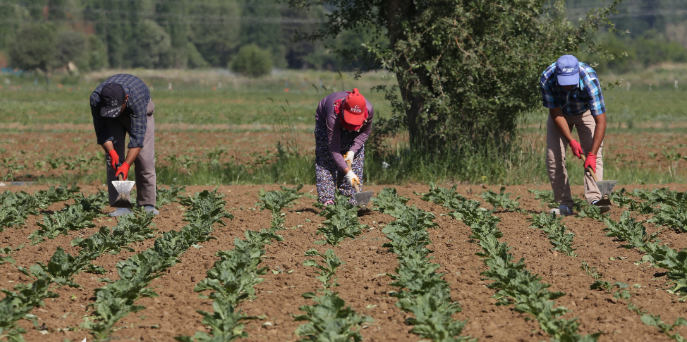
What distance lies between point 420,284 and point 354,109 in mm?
2211

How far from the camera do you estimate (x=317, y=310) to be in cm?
372

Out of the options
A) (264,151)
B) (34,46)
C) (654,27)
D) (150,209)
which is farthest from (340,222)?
(654,27)

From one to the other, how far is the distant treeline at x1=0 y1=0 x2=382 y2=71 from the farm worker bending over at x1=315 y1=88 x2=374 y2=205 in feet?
229

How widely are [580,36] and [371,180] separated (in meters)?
3.62

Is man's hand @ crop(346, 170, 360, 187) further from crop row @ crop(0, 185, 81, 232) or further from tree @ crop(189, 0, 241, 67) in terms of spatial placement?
tree @ crop(189, 0, 241, 67)

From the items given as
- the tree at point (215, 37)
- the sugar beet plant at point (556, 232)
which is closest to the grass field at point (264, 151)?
the sugar beet plant at point (556, 232)

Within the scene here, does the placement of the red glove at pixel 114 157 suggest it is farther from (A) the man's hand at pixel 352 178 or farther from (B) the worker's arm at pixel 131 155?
(A) the man's hand at pixel 352 178

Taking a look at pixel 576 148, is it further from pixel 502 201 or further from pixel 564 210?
pixel 502 201

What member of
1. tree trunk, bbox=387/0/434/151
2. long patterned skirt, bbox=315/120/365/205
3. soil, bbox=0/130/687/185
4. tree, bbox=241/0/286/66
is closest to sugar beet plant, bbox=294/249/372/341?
long patterned skirt, bbox=315/120/365/205

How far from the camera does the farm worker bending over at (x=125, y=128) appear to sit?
6031 millimetres

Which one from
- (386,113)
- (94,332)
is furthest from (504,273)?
(386,113)

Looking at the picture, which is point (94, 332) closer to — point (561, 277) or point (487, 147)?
point (561, 277)

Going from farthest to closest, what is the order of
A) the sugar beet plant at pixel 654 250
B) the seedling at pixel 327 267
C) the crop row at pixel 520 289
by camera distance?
the seedling at pixel 327 267, the sugar beet plant at pixel 654 250, the crop row at pixel 520 289

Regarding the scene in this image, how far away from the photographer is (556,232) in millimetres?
5828
